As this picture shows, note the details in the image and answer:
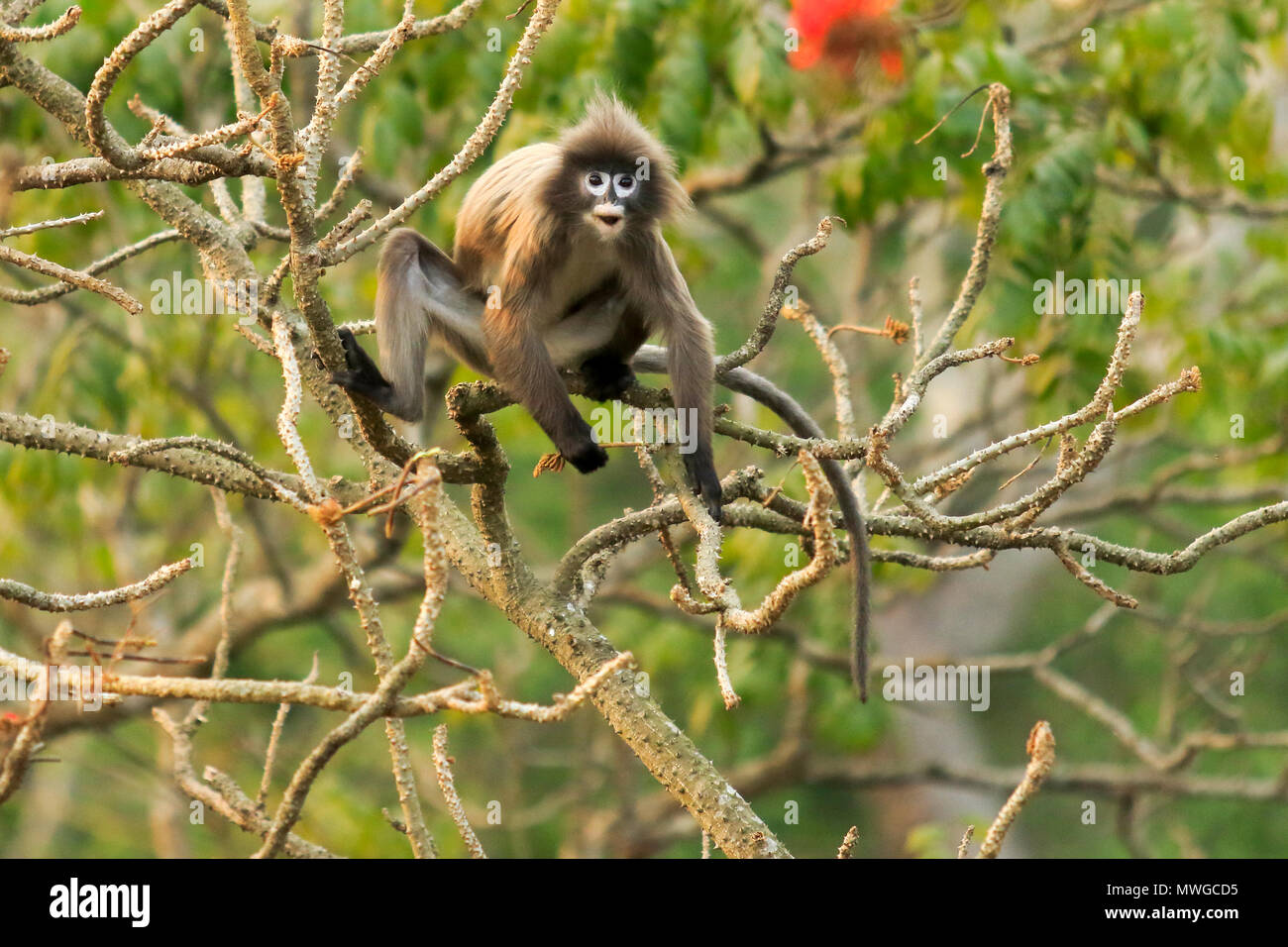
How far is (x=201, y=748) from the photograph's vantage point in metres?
11.8

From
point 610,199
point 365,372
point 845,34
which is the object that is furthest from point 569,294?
point 845,34

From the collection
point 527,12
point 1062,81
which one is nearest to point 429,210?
point 527,12

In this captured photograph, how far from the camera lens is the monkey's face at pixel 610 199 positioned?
457 cm

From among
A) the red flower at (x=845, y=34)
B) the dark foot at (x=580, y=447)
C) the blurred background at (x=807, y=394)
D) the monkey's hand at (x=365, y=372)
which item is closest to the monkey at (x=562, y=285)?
→ the dark foot at (x=580, y=447)

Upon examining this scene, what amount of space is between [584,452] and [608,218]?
34.9 inches

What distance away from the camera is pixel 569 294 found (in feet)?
16.3

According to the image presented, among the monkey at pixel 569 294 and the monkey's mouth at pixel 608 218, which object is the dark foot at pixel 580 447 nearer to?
the monkey at pixel 569 294

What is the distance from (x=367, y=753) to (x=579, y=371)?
8.86 metres

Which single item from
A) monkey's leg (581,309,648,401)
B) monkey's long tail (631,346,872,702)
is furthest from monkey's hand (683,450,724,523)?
monkey's leg (581,309,648,401)

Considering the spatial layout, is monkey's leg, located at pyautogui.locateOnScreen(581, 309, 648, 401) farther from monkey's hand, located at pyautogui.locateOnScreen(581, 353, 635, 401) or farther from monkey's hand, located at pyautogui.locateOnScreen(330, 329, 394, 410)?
monkey's hand, located at pyautogui.locateOnScreen(330, 329, 394, 410)

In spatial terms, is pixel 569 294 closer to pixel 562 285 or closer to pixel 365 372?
pixel 562 285

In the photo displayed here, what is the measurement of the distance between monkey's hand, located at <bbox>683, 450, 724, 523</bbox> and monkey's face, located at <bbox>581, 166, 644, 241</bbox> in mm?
968

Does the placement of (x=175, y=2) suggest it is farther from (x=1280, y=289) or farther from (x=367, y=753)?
(x=367, y=753)

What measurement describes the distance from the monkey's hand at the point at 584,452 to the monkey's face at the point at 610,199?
2.56 feet
